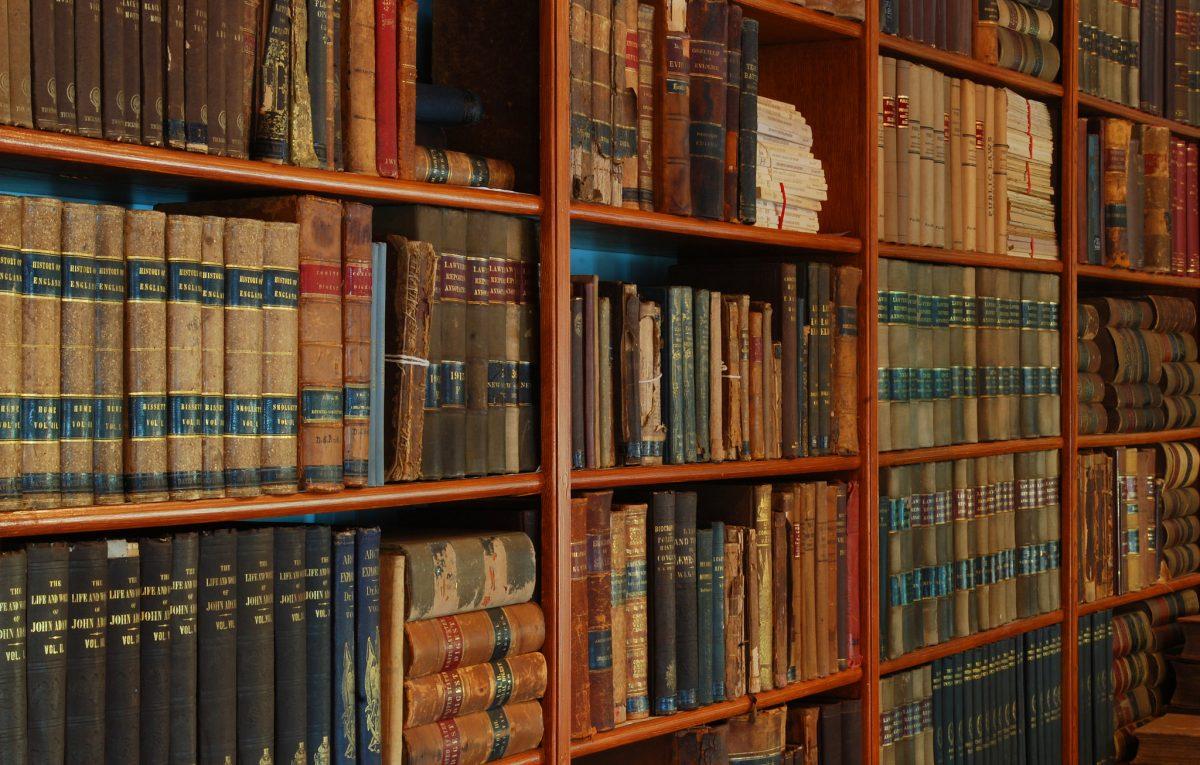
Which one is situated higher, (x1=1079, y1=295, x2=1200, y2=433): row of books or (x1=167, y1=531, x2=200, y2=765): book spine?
(x1=1079, y1=295, x2=1200, y2=433): row of books

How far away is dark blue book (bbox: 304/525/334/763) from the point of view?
5.59 ft

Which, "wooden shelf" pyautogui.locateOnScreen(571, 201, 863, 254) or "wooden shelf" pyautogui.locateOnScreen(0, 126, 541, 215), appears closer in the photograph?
"wooden shelf" pyautogui.locateOnScreen(0, 126, 541, 215)

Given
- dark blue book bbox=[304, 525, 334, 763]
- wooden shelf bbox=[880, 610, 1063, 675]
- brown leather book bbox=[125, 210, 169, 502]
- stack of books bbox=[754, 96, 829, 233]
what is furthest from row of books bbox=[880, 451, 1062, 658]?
brown leather book bbox=[125, 210, 169, 502]

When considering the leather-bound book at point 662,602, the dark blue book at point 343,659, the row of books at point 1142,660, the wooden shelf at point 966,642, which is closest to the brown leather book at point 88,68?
the dark blue book at point 343,659

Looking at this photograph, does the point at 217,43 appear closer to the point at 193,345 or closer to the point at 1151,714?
the point at 193,345

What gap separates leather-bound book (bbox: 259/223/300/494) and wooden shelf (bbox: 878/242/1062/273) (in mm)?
1319

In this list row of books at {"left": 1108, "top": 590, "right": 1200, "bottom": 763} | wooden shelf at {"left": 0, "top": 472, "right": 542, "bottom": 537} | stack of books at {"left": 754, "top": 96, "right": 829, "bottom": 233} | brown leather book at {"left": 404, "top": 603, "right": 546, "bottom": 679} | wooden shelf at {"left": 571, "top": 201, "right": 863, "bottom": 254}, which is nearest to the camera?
wooden shelf at {"left": 0, "top": 472, "right": 542, "bottom": 537}

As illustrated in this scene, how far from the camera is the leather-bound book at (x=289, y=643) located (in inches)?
65.9

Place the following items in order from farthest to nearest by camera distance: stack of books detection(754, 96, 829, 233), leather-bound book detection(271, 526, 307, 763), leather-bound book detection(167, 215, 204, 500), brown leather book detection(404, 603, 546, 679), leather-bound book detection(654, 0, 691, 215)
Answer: stack of books detection(754, 96, 829, 233) → leather-bound book detection(654, 0, 691, 215) → brown leather book detection(404, 603, 546, 679) → leather-bound book detection(271, 526, 307, 763) → leather-bound book detection(167, 215, 204, 500)

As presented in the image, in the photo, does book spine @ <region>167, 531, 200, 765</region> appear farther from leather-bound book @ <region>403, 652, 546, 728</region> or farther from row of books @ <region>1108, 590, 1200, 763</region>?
row of books @ <region>1108, 590, 1200, 763</region>

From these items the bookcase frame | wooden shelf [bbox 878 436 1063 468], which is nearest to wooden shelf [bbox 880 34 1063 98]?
the bookcase frame

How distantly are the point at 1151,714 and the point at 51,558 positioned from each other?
2.99 m

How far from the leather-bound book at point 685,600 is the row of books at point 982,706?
587mm

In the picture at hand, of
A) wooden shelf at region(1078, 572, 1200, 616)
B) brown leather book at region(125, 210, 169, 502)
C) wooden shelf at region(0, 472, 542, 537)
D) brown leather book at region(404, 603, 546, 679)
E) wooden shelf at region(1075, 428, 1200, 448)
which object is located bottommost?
wooden shelf at region(1078, 572, 1200, 616)
